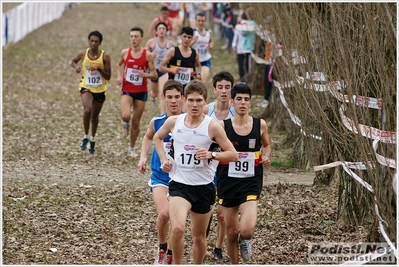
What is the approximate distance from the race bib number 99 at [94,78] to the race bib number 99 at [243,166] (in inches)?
243

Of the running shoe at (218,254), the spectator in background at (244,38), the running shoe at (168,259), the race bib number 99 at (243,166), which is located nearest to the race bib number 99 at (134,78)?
the running shoe at (218,254)

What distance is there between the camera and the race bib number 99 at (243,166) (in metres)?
7.44

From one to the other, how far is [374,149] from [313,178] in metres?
4.55

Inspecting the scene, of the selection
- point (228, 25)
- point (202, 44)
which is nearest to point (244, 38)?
point (202, 44)

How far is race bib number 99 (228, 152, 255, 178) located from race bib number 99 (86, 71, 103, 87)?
6.18 meters

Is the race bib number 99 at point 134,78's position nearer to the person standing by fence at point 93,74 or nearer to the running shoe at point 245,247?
the person standing by fence at point 93,74

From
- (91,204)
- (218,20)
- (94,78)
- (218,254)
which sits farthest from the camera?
(218,20)

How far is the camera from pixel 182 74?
1358 centimetres

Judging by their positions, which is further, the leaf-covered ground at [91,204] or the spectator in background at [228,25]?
the spectator in background at [228,25]

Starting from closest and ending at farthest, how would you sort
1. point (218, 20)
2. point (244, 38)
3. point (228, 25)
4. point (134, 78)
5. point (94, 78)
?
point (134, 78) < point (94, 78) < point (244, 38) < point (228, 25) < point (218, 20)

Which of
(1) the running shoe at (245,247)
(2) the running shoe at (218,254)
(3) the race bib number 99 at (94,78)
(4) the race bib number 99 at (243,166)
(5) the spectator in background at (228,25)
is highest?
(5) the spectator in background at (228,25)

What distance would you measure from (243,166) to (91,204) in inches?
137

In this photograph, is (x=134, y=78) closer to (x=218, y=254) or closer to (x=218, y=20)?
(x=218, y=254)

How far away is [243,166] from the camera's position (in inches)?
293
